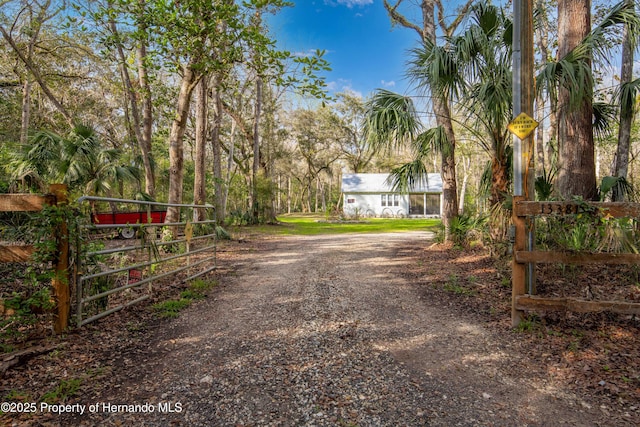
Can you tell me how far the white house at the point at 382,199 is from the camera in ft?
97.8

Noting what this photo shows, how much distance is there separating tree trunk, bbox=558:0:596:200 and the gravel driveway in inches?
139

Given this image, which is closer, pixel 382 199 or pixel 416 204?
pixel 416 204

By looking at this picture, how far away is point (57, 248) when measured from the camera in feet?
10.2

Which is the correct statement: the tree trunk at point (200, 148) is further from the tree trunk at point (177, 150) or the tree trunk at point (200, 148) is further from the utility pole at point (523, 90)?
the utility pole at point (523, 90)

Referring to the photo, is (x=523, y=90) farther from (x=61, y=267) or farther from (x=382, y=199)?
(x=382, y=199)

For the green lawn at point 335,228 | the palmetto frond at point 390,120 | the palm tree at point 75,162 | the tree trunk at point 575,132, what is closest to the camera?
the tree trunk at point 575,132

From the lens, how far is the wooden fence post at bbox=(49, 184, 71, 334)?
3.13 meters

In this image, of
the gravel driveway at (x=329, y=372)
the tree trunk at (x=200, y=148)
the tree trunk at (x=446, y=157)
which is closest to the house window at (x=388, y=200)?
the tree trunk at (x=446, y=157)

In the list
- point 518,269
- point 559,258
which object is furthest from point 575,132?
point 518,269

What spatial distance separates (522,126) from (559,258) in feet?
5.97

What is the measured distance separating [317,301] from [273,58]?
4.74m

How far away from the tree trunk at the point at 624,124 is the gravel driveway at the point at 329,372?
432cm

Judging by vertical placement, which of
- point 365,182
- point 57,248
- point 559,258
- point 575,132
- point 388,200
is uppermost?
point 365,182

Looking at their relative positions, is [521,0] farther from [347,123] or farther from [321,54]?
[347,123]
